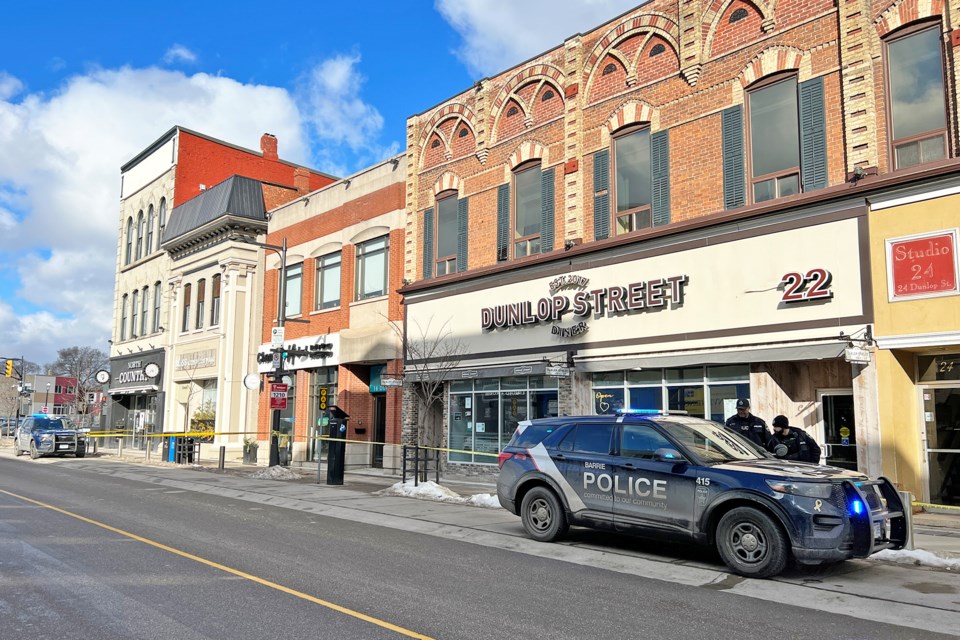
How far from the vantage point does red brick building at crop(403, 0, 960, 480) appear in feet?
44.0

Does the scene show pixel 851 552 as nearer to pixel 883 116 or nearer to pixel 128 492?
pixel 883 116

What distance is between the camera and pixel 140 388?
38500 millimetres

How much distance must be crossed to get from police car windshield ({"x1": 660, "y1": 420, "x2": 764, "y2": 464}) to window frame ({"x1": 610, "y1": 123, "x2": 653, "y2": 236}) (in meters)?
7.92

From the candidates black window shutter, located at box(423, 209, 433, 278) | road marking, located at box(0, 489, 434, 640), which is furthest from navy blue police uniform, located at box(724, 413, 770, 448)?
black window shutter, located at box(423, 209, 433, 278)

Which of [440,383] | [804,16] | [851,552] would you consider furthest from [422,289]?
[851,552]

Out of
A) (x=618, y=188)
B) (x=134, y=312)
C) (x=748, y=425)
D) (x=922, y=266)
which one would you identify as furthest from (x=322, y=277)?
(x=922, y=266)

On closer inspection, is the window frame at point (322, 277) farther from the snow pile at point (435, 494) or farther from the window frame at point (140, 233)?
the window frame at point (140, 233)

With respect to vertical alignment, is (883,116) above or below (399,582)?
above

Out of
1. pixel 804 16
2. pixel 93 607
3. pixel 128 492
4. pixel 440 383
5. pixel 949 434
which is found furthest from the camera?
pixel 440 383

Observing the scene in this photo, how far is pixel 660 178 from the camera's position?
16906mm

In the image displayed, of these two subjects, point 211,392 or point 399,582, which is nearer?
point 399,582

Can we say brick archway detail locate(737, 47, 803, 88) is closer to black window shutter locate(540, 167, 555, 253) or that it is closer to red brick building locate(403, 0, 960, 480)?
red brick building locate(403, 0, 960, 480)

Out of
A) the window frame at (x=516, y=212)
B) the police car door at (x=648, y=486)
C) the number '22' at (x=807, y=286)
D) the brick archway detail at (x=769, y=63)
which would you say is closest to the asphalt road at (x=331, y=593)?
the police car door at (x=648, y=486)

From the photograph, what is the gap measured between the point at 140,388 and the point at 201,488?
22.2 meters
